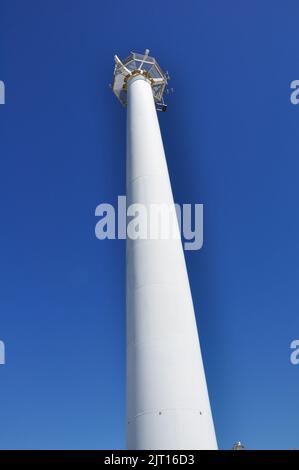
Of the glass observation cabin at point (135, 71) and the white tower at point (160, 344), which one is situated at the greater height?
the glass observation cabin at point (135, 71)

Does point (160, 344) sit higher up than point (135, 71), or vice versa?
point (135, 71)

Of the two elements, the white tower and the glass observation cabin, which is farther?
the glass observation cabin

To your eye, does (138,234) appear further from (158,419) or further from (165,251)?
(158,419)

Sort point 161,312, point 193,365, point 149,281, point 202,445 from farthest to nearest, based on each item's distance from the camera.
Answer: point 149,281 < point 161,312 < point 193,365 < point 202,445

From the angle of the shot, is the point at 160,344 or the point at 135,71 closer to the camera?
the point at 160,344

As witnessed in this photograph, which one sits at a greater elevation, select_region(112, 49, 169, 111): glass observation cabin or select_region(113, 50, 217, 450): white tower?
select_region(112, 49, 169, 111): glass observation cabin

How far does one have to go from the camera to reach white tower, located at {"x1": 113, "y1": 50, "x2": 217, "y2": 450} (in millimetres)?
16453

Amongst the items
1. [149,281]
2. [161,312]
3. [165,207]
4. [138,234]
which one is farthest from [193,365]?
[165,207]

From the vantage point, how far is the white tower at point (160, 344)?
1645 centimetres

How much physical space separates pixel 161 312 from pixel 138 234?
5.45 m

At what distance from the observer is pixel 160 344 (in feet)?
60.5

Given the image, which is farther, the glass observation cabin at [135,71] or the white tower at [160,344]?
the glass observation cabin at [135,71]

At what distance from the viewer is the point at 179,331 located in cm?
1900
